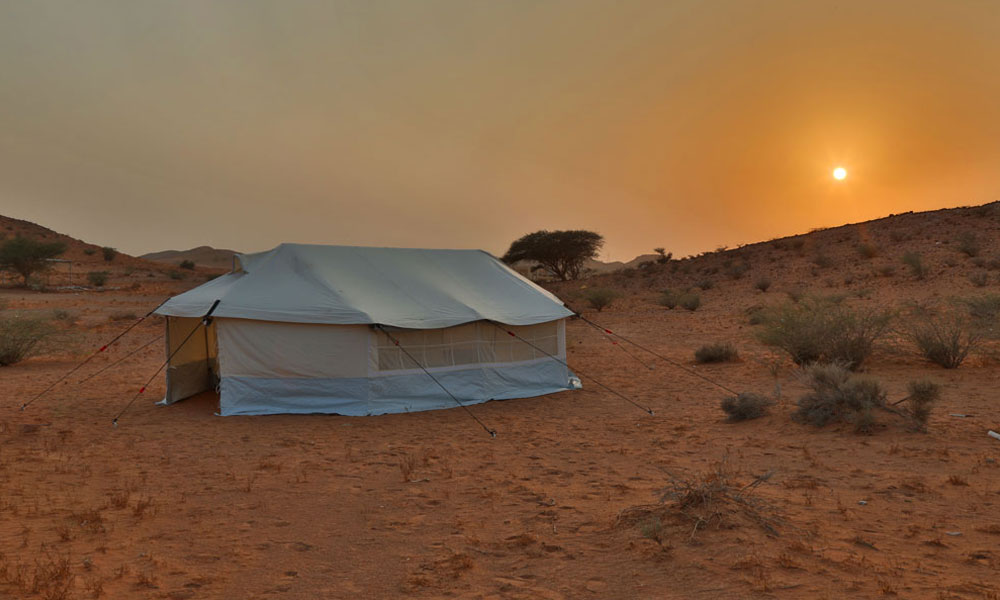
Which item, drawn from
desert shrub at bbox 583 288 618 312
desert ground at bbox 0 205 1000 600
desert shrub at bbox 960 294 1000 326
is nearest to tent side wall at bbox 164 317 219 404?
desert ground at bbox 0 205 1000 600

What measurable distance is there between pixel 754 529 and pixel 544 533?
1480mm

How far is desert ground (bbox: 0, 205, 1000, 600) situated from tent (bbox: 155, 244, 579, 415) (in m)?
0.54

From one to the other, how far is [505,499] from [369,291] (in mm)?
5373

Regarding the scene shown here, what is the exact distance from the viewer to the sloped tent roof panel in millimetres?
9336

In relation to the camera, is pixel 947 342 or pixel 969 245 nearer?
pixel 947 342

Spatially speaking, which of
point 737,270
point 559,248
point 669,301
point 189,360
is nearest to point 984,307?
point 669,301

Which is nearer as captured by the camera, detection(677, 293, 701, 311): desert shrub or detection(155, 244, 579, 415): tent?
detection(155, 244, 579, 415): tent

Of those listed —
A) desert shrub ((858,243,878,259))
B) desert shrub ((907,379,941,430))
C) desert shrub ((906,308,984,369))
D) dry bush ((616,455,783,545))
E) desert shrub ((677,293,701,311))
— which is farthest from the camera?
desert shrub ((858,243,878,259))

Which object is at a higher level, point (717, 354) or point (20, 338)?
point (20, 338)

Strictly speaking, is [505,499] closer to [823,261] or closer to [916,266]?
[916,266]

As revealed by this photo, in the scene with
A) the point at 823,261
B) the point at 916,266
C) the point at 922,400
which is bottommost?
the point at 922,400

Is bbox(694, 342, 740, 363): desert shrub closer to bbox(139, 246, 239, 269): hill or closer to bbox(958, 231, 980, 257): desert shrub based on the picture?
bbox(958, 231, 980, 257): desert shrub

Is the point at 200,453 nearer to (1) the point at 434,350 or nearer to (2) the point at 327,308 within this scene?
(2) the point at 327,308

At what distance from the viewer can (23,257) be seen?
36531mm
